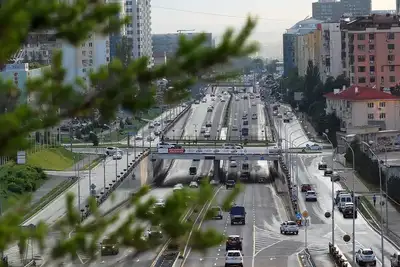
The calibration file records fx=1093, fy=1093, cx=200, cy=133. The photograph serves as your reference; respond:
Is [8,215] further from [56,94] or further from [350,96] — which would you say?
[350,96]

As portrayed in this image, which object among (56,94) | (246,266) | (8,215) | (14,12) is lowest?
(246,266)

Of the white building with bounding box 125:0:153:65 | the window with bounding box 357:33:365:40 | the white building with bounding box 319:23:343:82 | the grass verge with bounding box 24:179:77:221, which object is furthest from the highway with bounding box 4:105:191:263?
the white building with bounding box 125:0:153:65

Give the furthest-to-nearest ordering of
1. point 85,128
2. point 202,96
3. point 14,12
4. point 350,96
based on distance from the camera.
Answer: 1. point 202,96
2. point 85,128
3. point 350,96
4. point 14,12

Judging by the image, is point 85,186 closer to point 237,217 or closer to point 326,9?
point 237,217

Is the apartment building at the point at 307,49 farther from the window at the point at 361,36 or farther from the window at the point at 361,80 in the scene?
the window at the point at 361,36

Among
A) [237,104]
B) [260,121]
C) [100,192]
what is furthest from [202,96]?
[100,192]


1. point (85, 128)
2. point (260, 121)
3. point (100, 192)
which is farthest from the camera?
point (260, 121)
